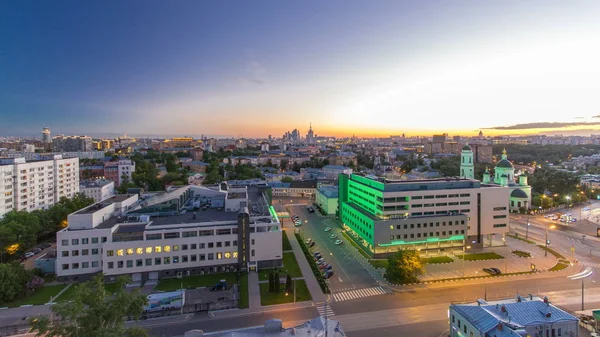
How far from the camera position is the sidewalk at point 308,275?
28.5 meters

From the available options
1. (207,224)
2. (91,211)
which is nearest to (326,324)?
(207,224)

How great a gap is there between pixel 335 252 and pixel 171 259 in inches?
739

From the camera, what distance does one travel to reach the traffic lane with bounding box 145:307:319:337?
2325 cm

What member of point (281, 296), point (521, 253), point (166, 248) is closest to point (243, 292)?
point (281, 296)

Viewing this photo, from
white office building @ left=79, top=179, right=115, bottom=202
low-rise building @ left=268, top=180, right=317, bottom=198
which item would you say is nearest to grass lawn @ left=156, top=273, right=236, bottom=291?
white office building @ left=79, top=179, right=115, bottom=202

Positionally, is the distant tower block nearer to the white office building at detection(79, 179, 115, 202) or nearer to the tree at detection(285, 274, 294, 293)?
the tree at detection(285, 274, 294, 293)

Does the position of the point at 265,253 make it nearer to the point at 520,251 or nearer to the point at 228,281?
the point at 228,281

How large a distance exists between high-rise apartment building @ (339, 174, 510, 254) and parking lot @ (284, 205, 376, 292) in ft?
10.2

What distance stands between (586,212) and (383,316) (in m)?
59.1

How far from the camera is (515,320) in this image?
1952 centimetres

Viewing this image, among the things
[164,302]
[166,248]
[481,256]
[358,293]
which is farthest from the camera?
[481,256]

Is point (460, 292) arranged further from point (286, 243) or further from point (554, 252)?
point (286, 243)

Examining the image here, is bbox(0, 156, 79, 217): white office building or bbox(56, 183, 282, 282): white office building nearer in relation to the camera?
bbox(56, 183, 282, 282): white office building

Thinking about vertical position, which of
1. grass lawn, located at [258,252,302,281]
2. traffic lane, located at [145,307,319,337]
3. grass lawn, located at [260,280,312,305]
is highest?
grass lawn, located at [258,252,302,281]
